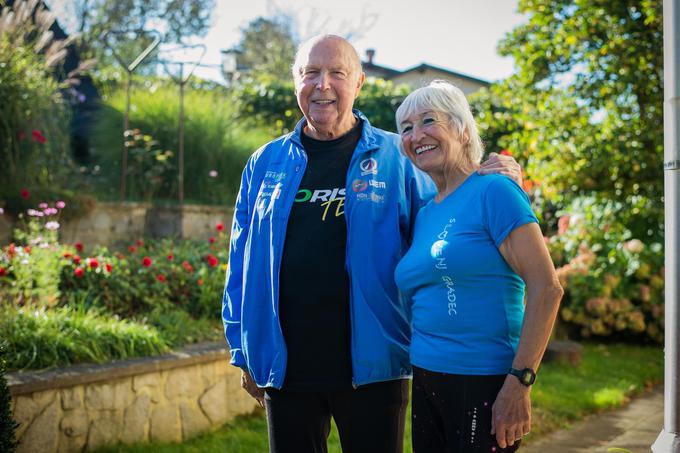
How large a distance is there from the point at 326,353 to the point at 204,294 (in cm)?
324

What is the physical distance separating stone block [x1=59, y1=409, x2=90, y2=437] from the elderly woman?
2312 millimetres

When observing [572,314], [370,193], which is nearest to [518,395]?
[370,193]

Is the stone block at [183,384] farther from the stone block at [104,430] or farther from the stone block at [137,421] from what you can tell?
the stone block at [104,430]

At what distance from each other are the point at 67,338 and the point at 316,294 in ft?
7.45

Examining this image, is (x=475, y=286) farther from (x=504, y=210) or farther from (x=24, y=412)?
(x=24, y=412)

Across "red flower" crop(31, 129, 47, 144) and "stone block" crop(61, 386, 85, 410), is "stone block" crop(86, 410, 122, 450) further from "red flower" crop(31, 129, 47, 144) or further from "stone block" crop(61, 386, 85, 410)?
"red flower" crop(31, 129, 47, 144)

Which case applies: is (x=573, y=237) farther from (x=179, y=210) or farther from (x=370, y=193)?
(x=370, y=193)

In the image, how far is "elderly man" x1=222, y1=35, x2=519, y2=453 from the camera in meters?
2.25

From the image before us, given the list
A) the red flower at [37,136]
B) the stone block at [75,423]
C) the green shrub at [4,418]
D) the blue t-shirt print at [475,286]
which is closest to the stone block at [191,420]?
the stone block at [75,423]

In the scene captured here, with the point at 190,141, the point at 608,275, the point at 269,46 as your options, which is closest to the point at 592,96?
the point at 608,275

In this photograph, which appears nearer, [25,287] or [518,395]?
[518,395]

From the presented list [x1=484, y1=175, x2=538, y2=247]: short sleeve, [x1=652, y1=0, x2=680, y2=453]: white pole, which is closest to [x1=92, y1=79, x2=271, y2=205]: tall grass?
[x1=484, y1=175, x2=538, y2=247]: short sleeve

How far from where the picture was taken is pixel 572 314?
7395 millimetres

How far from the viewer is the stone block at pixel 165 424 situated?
402 cm
